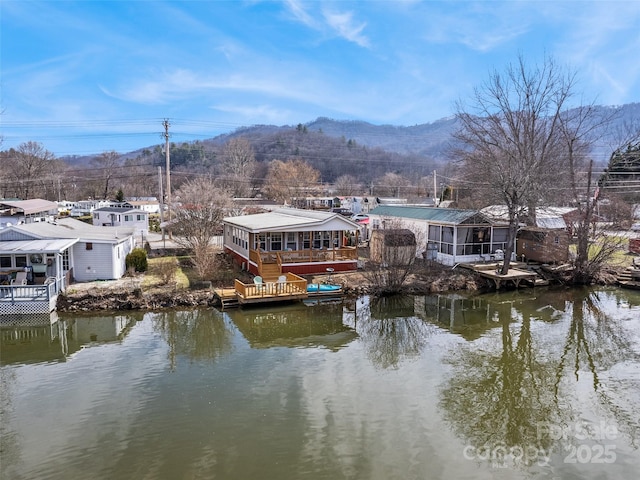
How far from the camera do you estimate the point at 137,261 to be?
74.2 ft

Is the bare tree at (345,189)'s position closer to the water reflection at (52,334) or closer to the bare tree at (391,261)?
the bare tree at (391,261)

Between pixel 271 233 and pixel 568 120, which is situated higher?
A: pixel 568 120

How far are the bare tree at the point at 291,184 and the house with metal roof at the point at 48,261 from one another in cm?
3779

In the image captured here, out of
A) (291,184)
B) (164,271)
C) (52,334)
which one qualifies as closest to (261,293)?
(164,271)

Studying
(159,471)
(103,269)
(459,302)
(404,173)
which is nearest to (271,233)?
(103,269)

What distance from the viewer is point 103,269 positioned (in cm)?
2070

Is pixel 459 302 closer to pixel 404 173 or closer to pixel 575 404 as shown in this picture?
pixel 575 404

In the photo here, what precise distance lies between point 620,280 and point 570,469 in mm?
20276

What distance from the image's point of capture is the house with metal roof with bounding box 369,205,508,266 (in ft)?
83.2

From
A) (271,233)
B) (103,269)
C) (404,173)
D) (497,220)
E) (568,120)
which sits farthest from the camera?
(404,173)

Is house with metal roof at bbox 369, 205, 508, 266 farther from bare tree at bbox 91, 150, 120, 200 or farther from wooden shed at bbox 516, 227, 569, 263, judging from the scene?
bare tree at bbox 91, 150, 120, 200

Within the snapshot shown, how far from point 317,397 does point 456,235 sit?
17.1 meters

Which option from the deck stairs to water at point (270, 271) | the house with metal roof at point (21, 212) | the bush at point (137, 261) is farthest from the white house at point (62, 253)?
the house with metal roof at point (21, 212)

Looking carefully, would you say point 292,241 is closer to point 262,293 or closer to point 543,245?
point 262,293
